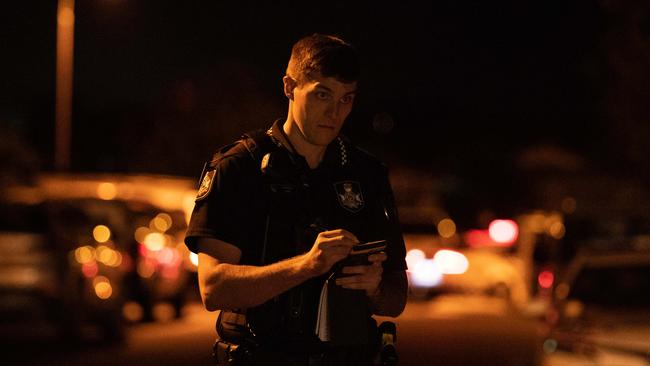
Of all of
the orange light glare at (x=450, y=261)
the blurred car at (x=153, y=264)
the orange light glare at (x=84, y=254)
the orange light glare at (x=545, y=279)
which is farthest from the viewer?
the orange light glare at (x=450, y=261)

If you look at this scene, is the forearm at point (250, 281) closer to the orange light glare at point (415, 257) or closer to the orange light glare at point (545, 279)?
the orange light glare at point (545, 279)

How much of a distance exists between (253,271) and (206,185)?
310mm

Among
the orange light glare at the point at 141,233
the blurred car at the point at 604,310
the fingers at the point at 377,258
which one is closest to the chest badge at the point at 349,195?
the fingers at the point at 377,258

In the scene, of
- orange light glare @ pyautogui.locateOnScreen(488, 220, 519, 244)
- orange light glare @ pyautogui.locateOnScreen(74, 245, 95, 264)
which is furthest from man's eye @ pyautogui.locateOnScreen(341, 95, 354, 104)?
orange light glare @ pyautogui.locateOnScreen(488, 220, 519, 244)

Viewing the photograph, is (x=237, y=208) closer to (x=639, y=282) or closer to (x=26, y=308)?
(x=639, y=282)

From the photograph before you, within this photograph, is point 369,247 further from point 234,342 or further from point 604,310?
point 604,310

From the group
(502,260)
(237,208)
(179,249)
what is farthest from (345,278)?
(502,260)

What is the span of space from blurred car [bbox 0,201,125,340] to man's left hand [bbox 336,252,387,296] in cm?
822

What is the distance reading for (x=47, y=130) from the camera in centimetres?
6397

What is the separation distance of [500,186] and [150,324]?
42922 millimetres

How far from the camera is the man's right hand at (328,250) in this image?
124 inches

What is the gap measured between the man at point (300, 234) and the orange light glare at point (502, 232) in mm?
20717

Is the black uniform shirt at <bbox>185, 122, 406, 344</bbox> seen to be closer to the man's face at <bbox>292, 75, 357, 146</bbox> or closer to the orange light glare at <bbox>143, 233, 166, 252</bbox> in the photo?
the man's face at <bbox>292, 75, 357, 146</bbox>

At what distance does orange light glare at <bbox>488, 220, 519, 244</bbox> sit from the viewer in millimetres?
24781
